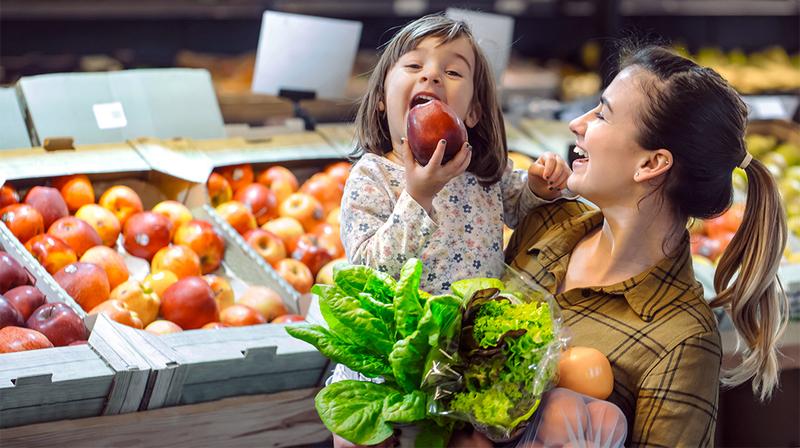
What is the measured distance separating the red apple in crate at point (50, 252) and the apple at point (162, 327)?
0.29 metres

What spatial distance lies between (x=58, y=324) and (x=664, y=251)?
1236 millimetres

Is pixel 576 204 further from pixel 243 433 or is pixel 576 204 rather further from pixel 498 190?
pixel 243 433

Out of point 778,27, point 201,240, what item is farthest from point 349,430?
point 778,27

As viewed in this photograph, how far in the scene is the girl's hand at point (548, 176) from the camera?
1.88 m

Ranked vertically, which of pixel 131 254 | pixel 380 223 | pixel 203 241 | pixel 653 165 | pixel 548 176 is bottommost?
pixel 131 254

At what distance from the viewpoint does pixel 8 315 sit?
2.05m

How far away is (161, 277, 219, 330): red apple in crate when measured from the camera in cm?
231

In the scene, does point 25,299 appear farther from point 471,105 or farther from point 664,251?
point 664,251

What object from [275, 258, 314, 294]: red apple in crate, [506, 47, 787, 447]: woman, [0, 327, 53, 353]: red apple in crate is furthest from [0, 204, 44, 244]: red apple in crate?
[506, 47, 787, 447]: woman

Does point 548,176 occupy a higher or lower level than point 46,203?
higher

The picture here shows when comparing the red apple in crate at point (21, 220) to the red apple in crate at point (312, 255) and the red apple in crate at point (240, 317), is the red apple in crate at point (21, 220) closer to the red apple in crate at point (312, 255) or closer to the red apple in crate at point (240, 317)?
the red apple in crate at point (240, 317)

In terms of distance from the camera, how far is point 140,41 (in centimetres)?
591

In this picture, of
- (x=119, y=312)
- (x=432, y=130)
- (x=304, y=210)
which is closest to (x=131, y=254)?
(x=119, y=312)

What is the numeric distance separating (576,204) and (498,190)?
165 millimetres
